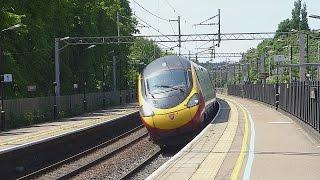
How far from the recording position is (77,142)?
26688 mm

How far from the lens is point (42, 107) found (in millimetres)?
46406

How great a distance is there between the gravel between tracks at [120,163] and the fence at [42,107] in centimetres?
1355

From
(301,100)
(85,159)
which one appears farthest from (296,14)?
(85,159)

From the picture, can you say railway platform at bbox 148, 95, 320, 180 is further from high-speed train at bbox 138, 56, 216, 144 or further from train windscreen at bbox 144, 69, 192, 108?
train windscreen at bbox 144, 69, 192, 108

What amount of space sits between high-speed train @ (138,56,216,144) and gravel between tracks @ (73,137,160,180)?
149cm

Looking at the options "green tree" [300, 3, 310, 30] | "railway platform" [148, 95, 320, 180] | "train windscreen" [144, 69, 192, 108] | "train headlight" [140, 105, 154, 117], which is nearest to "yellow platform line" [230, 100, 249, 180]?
"railway platform" [148, 95, 320, 180]

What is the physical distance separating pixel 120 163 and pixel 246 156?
7390mm

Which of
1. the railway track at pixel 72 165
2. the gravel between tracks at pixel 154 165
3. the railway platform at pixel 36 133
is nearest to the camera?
the gravel between tracks at pixel 154 165

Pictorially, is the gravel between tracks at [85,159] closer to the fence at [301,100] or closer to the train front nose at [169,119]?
the train front nose at [169,119]

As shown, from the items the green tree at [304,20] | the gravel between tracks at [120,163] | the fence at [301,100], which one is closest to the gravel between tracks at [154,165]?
the gravel between tracks at [120,163]

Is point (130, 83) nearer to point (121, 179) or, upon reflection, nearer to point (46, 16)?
point (46, 16)

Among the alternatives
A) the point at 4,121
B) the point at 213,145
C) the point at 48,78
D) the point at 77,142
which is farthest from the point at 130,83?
the point at 213,145

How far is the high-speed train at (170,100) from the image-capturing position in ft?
70.2

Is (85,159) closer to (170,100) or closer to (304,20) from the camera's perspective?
(170,100)
